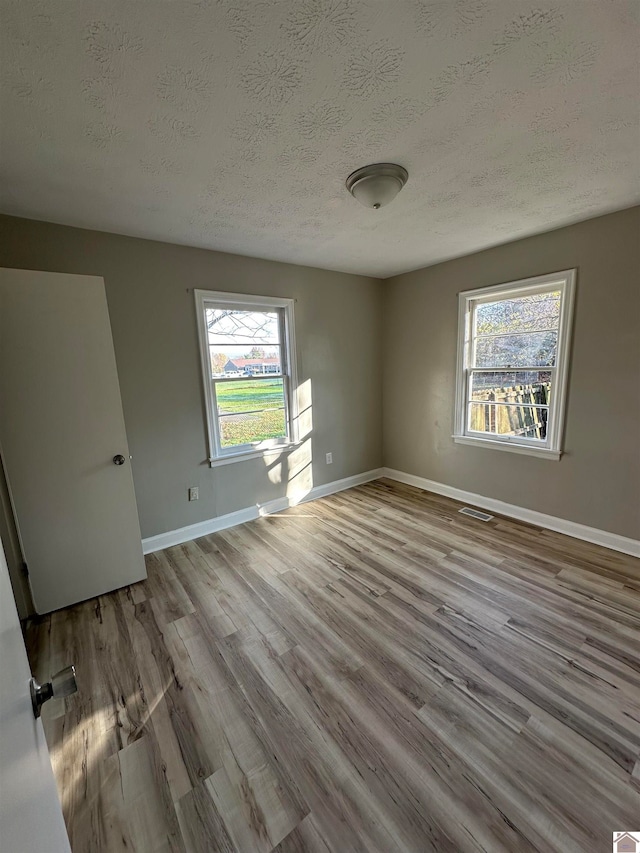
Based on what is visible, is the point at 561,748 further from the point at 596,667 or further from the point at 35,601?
the point at 35,601

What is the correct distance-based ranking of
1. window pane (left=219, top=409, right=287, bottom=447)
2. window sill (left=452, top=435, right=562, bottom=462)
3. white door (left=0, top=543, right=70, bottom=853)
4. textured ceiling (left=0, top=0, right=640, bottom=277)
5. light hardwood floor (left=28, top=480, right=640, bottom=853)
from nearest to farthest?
white door (left=0, top=543, right=70, bottom=853) → textured ceiling (left=0, top=0, right=640, bottom=277) → light hardwood floor (left=28, top=480, right=640, bottom=853) → window sill (left=452, top=435, right=562, bottom=462) → window pane (left=219, top=409, right=287, bottom=447)

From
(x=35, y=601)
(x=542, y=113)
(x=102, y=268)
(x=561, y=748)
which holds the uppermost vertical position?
(x=542, y=113)

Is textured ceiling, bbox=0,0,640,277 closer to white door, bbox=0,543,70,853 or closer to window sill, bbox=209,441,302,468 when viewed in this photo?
white door, bbox=0,543,70,853

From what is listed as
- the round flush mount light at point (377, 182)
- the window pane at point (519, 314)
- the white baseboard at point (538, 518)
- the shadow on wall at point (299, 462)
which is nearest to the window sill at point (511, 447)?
the white baseboard at point (538, 518)

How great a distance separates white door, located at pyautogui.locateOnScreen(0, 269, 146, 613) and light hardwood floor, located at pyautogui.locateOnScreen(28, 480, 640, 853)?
0.30m

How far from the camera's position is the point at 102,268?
2.48m

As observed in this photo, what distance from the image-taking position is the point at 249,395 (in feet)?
10.9

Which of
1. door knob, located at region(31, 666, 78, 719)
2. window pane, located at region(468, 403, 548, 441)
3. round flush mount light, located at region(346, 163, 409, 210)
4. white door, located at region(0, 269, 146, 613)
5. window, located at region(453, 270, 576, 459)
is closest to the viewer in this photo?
door knob, located at region(31, 666, 78, 719)

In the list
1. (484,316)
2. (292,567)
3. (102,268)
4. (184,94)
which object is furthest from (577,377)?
(102,268)

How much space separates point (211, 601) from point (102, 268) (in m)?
2.45

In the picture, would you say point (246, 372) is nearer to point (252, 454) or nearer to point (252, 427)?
point (252, 427)

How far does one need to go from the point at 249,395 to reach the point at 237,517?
1191 mm

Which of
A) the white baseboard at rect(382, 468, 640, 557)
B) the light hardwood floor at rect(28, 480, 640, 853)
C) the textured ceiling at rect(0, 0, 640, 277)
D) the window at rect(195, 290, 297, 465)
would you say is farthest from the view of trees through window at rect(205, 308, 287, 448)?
the white baseboard at rect(382, 468, 640, 557)

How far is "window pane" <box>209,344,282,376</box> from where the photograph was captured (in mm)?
3096
